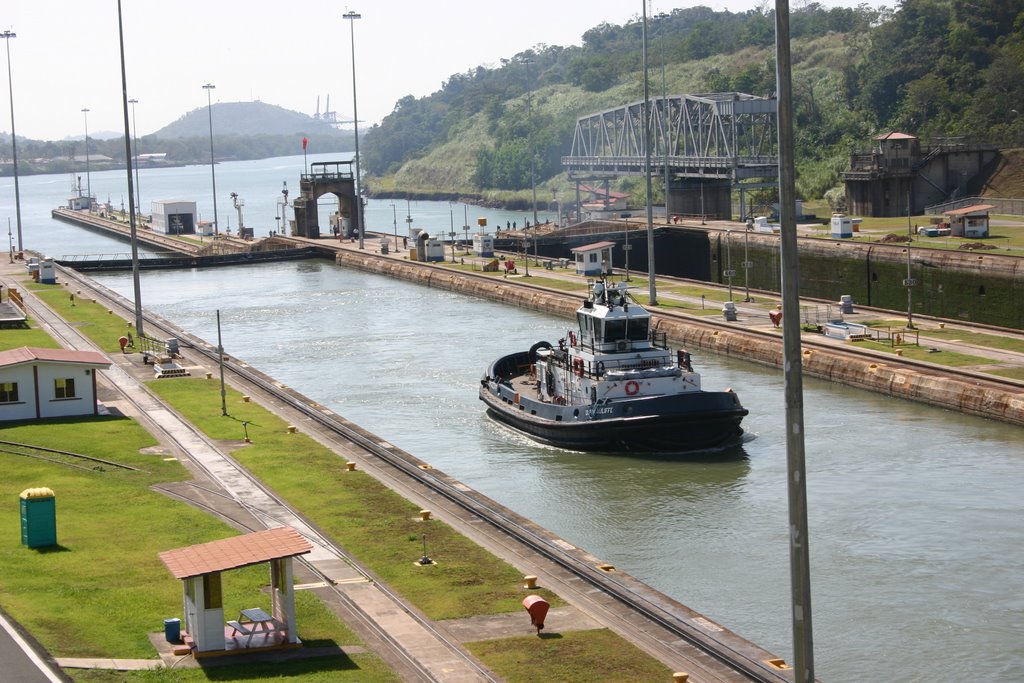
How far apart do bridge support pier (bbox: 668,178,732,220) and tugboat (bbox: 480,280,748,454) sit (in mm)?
76606

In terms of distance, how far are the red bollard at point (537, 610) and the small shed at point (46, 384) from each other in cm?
2689

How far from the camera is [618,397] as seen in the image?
159 ft

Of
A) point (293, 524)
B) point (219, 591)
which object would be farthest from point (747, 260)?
point (219, 591)

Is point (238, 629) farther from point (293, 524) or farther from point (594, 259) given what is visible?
point (594, 259)

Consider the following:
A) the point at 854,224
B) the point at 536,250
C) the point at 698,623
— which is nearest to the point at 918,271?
the point at 854,224

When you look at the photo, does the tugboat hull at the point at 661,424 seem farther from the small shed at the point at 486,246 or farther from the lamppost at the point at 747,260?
the small shed at the point at 486,246

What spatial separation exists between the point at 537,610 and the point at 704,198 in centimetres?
10488

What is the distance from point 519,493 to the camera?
144ft

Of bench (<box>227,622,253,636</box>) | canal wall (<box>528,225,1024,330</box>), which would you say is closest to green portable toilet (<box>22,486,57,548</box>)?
bench (<box>227,622,253,636</box>)

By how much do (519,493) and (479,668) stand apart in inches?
740

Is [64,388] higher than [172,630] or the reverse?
higher

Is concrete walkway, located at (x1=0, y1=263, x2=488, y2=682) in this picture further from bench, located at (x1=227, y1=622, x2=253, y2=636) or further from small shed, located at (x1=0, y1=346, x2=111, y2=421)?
small shed, located at (x1=0, y1=346, x2=111, y2=421)

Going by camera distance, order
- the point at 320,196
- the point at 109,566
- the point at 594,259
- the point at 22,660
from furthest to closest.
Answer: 1. the point at 320,196
2. the point at 594,259
3. the point at 109,566
4. the point at 22,660

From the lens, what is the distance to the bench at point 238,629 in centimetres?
2584
